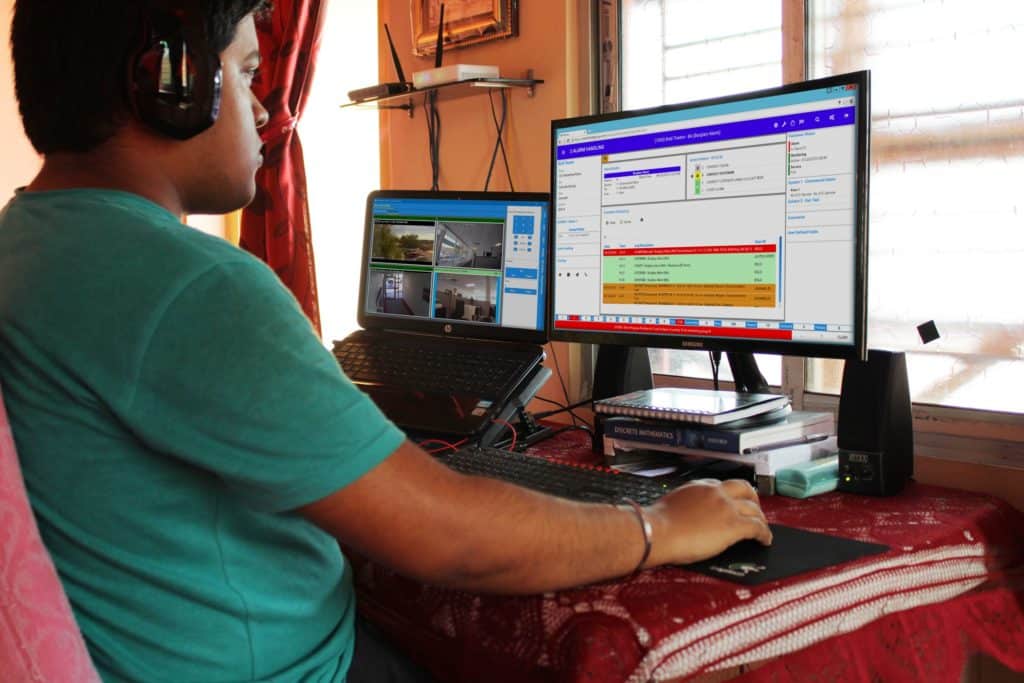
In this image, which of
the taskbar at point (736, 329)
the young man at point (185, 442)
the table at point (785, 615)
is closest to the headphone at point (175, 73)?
the young man at point (185, 442)

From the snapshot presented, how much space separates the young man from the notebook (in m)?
0.32

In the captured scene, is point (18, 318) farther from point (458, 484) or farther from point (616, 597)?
point (616, 597)

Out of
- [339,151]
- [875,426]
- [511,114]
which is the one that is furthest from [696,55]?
[339,151]

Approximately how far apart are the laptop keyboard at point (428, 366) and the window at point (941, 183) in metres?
0.49

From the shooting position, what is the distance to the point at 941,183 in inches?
53.8

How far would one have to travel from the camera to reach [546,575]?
2.58 feet

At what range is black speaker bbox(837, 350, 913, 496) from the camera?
1.14 meters

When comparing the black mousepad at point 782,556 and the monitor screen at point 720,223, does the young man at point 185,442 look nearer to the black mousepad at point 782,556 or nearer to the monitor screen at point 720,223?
the black mousepad at point 782,556

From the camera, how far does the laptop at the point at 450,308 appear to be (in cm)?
149

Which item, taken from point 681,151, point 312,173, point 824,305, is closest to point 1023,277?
point 824,305

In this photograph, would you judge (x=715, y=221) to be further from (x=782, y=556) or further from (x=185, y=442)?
(x=185, y=442)

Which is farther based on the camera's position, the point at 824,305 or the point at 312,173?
the point at 312,173

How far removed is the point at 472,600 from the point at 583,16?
1333 millimetres

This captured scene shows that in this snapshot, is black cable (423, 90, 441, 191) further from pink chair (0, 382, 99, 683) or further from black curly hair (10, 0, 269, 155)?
pink chair (0, 382, 99, 683)
